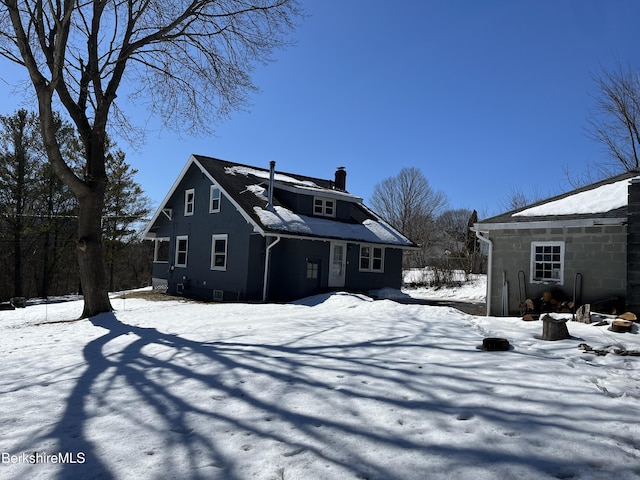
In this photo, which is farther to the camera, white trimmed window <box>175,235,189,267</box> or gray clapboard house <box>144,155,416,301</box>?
white trimmed window <box>175,235,189,267</box>

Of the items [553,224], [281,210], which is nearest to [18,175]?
[281,210]

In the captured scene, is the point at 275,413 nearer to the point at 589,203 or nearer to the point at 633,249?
the point at 633,249

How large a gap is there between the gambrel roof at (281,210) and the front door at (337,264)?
0.53 m

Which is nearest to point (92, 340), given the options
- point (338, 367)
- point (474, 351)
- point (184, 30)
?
point (338, 367)

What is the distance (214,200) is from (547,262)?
13.6 metres

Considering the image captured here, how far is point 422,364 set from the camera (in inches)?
202

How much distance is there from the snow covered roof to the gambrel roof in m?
6.81

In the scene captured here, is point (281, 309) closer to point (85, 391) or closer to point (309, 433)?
point (85, 391)

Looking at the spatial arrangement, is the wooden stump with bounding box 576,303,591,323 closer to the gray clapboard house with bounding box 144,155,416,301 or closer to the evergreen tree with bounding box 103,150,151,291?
the gray clapboard house with bounding box 144,155,416,301

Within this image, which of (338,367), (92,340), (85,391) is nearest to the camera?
(85,391)

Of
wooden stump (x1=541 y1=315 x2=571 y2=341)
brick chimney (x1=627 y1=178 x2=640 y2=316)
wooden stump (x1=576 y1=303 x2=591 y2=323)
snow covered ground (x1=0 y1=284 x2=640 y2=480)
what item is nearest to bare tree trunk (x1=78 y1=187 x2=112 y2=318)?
snow covered ground (x1=0 y1=284 x2=640 y2=480)

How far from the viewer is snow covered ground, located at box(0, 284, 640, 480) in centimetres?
278

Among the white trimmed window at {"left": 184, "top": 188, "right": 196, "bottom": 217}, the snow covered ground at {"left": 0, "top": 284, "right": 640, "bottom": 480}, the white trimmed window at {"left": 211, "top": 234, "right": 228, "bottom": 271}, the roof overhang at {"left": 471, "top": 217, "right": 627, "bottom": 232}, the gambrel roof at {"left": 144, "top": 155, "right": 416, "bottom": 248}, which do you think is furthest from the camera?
the white trimmed window at {"left": 184, "top": 188, "right": 196, "bottom": 217}

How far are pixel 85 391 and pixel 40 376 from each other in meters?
1.19
